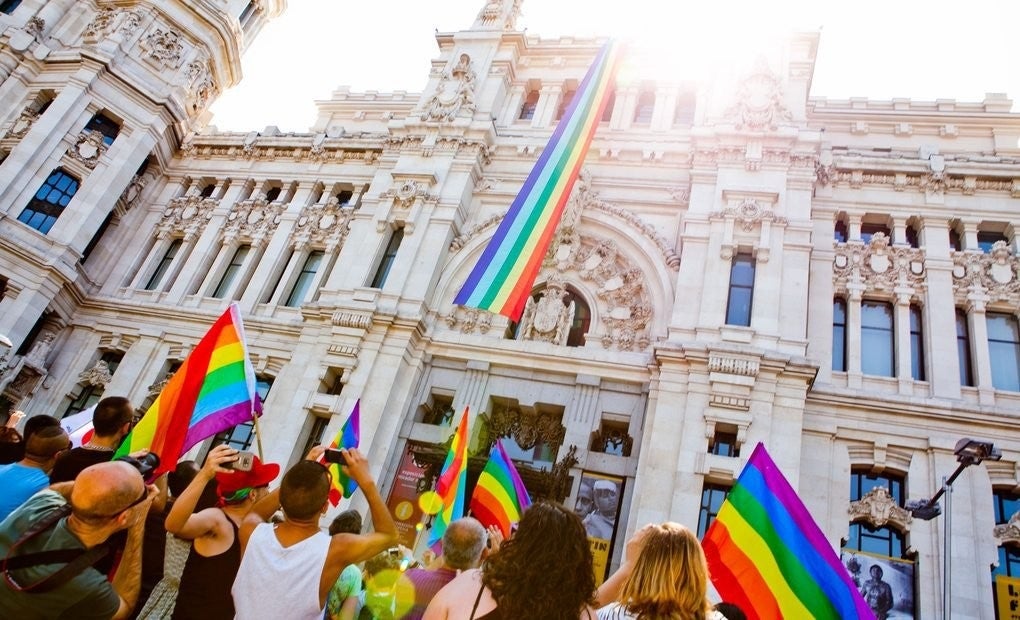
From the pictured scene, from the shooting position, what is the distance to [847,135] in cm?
2555

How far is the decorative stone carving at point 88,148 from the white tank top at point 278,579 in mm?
26083

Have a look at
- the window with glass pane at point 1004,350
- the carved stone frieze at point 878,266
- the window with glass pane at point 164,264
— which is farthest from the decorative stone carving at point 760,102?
the window with glass pane at point 164,264

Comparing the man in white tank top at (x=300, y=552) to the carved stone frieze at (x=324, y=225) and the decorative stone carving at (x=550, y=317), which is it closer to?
A: the decorative stone carving at (x=550, y=317)

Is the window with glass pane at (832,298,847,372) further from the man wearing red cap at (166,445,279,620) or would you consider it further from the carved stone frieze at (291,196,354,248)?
the carved stone frieze at (291,196,354,248)

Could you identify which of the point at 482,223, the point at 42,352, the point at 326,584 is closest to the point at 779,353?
the point at 482,223

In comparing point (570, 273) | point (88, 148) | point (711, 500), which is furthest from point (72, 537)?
point (88, 148)

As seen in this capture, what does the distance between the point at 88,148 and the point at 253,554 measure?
26426mm

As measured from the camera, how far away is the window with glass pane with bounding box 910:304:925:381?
16.6 metres

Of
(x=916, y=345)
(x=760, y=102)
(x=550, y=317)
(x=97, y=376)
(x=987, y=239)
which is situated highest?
(x=760, y=102)

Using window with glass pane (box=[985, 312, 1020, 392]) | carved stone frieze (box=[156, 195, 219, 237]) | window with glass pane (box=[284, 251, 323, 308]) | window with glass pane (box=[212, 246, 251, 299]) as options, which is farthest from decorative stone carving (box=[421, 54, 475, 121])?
window with glass pane (box=[985, 312, 1020, 392])

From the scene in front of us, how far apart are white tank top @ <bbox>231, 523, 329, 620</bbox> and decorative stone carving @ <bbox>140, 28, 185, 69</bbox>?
2921cm

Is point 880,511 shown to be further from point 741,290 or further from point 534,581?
point 534,581

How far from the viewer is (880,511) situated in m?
14.6

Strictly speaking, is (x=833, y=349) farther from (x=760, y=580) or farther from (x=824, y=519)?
(x=760, y=580)
